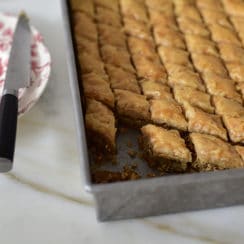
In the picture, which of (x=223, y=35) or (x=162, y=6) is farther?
(x=162, y=6)

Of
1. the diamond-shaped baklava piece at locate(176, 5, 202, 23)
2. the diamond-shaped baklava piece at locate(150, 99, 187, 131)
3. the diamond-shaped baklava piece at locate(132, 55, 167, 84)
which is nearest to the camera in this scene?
the diamond-shaped baklava piece at locate(150, 99, 187, 131)

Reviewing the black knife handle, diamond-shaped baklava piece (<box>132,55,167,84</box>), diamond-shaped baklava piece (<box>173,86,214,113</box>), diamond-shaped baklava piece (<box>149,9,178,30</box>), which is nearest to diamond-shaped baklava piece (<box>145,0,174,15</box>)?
diamond-shaped baklava piece (<box>149,9,178,30</box>)

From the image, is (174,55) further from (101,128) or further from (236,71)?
(101,128)

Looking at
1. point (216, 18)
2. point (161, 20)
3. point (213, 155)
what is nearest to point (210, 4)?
point (216, 18)

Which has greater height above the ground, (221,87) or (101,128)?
(221,87)

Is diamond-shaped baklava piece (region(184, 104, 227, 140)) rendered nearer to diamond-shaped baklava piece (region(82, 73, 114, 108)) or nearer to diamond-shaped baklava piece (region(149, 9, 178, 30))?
diamond-shaped baklava piece (region(82, 73, 114, 108))

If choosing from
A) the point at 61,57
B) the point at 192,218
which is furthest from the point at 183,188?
the point at 61,57

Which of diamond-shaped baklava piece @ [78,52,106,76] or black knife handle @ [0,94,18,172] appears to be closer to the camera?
black knife handle @ [0,94,18,172]
